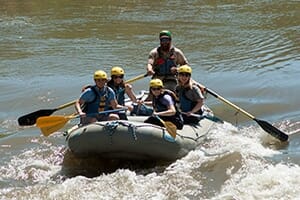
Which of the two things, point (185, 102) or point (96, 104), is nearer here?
point (96, 104)

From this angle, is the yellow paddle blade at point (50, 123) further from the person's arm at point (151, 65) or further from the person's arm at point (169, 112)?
the person's arm at point (151, 65)

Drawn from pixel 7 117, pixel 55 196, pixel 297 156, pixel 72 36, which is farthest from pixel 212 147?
pixel 72 36

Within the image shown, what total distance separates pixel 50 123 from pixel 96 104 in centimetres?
81

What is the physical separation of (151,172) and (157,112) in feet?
3.55

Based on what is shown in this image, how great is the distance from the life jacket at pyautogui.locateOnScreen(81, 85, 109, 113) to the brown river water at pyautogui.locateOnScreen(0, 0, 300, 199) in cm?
98

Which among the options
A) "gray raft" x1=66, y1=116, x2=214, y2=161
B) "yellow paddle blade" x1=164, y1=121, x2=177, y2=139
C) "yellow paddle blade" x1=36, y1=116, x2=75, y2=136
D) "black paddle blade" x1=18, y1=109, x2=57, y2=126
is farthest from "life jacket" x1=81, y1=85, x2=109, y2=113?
"yellow paddle blade" x1=164, y1=121, x2=177, y2=139

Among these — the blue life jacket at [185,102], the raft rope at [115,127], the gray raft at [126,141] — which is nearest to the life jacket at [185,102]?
the blue life jacket at [185,102]

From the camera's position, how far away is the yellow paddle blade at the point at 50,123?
984cm

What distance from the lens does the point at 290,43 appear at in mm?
20188

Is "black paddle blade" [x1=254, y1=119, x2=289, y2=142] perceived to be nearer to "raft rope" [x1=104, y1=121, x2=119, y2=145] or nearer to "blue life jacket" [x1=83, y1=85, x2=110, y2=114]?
"blue life jacket" [x1=83, y1=85, x2=110, y2=114]

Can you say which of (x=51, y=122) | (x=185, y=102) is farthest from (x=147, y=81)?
(x=51, y=122)

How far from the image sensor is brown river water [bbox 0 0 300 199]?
9.01m

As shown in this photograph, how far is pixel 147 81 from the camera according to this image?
52.4 ft

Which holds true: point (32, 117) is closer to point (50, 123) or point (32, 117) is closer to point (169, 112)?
point (50, 123)
